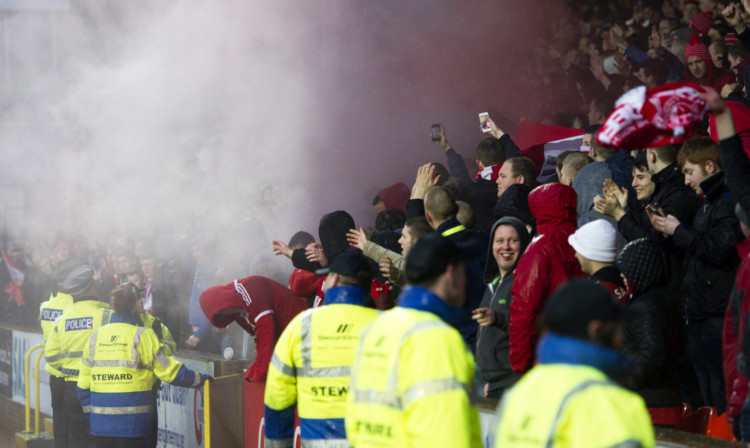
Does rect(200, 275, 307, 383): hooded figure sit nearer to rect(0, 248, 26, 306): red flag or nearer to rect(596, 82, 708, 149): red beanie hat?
rect(596, 82, 708, 149): red beanie hat

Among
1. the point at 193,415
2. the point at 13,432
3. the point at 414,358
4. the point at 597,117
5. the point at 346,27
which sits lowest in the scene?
the point at 13,432

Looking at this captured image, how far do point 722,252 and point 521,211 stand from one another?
1.22 meters

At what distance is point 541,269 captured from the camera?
3768 mm

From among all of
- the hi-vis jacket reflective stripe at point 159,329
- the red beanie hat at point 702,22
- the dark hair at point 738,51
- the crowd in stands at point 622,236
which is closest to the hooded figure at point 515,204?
the crowd in stands at point 622,236

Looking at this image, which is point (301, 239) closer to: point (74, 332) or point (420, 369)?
point (74, 332)

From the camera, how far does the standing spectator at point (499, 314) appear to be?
399cm

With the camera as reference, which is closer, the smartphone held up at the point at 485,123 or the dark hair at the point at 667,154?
the dark hair at the point at 667,154

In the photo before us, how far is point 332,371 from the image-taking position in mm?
3408

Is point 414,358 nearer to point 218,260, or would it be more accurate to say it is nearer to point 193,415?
point 193,415

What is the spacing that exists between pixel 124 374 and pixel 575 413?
187 inches

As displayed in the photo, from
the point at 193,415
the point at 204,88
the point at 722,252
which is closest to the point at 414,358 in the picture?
the point at 722,252

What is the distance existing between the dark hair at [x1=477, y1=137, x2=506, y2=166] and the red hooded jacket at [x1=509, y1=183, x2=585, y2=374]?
5.86 ft

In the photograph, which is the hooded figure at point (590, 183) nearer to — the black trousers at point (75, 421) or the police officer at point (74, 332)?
the police officer at point (74, 332)

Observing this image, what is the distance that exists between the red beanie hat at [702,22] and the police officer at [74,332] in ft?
18.1
